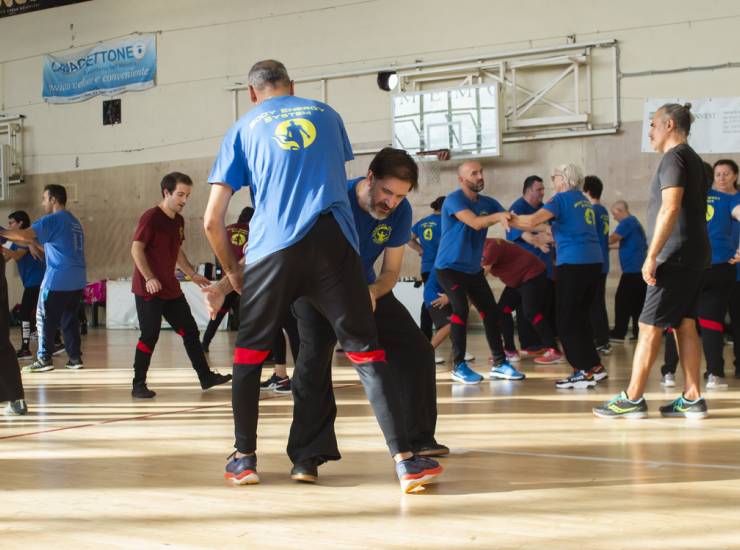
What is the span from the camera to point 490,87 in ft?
39.1

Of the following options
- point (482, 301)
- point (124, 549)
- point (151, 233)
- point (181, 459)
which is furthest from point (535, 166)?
point (124, 549)

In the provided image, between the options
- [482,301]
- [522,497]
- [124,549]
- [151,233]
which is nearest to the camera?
[124,549]

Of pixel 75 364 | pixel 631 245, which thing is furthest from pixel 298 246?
pixel 631 245

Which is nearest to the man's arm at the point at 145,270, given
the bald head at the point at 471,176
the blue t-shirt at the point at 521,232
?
the bald head at the point at 471,176

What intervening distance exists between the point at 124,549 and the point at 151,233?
149 inches

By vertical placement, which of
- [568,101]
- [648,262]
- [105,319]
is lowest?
[105,319]

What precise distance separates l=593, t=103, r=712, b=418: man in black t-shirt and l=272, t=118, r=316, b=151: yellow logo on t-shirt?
2.12m

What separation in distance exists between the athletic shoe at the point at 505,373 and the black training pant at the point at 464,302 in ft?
0.61

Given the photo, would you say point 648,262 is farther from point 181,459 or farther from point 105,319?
point 105,319

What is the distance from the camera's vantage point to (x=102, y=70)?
1572cm

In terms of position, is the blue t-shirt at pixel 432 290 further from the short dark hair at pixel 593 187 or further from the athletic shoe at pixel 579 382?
the athletic shoe at pixel 579 382

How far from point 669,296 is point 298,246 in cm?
232

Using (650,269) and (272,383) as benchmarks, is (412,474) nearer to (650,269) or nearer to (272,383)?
(650,269)

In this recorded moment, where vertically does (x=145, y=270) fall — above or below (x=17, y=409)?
above
